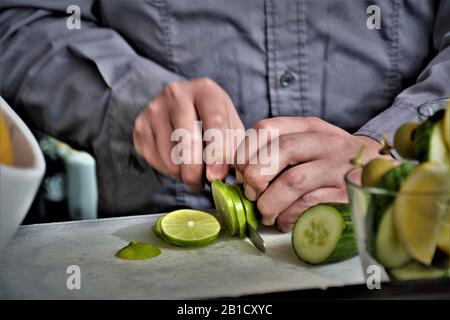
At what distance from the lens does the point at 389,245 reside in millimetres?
592

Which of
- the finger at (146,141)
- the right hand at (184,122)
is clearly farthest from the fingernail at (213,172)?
the finger at (146,141)

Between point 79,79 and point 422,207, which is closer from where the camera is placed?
Result: point 422,207

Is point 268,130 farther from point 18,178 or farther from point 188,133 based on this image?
point 18,178

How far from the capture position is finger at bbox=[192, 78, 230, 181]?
0.86 m

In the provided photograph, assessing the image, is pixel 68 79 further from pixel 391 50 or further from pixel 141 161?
pixel 391 50

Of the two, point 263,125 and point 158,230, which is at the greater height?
point 263,125

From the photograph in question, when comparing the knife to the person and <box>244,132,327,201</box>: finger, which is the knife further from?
the person

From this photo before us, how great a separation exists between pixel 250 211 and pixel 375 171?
0.25 meters

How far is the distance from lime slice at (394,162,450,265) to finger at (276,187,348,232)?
27cm

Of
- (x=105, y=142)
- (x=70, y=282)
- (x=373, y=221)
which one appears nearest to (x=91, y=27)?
(x=105, y=142)

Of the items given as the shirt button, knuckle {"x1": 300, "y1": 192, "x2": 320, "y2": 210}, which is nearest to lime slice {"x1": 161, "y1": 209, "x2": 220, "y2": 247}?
knuckle {"x1": 300, "y1": 192, "x2": 320, "y2": 210}

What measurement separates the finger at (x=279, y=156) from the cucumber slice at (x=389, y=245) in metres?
0.24

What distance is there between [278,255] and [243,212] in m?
0.08

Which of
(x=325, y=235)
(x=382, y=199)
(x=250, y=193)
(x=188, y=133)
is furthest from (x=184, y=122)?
(x=382, y=199)
